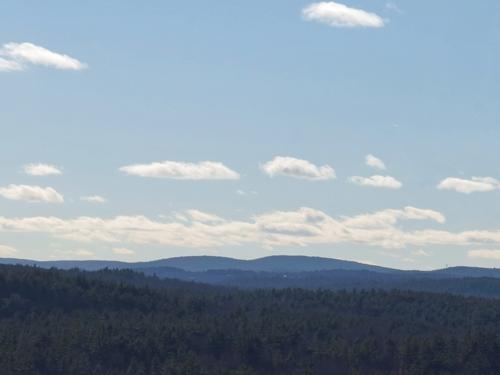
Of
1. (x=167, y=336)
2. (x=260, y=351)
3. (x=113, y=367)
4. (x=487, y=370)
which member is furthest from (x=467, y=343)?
(x=113, y=367)

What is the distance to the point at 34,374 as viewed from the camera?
5615 inches

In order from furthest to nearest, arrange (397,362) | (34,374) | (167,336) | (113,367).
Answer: (397,362) → (167,336) → (113,367) → (34,374)

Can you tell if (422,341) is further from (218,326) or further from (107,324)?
(107,324)

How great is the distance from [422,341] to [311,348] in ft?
67.5

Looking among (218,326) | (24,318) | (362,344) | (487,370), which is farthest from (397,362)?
(24,318)

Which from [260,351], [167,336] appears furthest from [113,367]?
[260,351]

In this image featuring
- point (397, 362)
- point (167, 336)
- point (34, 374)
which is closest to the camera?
point (34, 374)

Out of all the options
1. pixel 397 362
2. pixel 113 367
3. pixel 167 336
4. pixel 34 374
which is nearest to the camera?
pixel 34 374

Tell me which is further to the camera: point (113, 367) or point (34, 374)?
point (113, 367)

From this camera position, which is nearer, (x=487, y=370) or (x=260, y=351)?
(x=260, y=351)

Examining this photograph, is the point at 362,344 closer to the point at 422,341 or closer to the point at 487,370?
the point at 422,341

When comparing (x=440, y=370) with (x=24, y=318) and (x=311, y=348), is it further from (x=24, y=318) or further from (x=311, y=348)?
(x=24, y=318)

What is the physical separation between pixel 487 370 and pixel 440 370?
45.4 ft

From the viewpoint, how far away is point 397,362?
594ft
